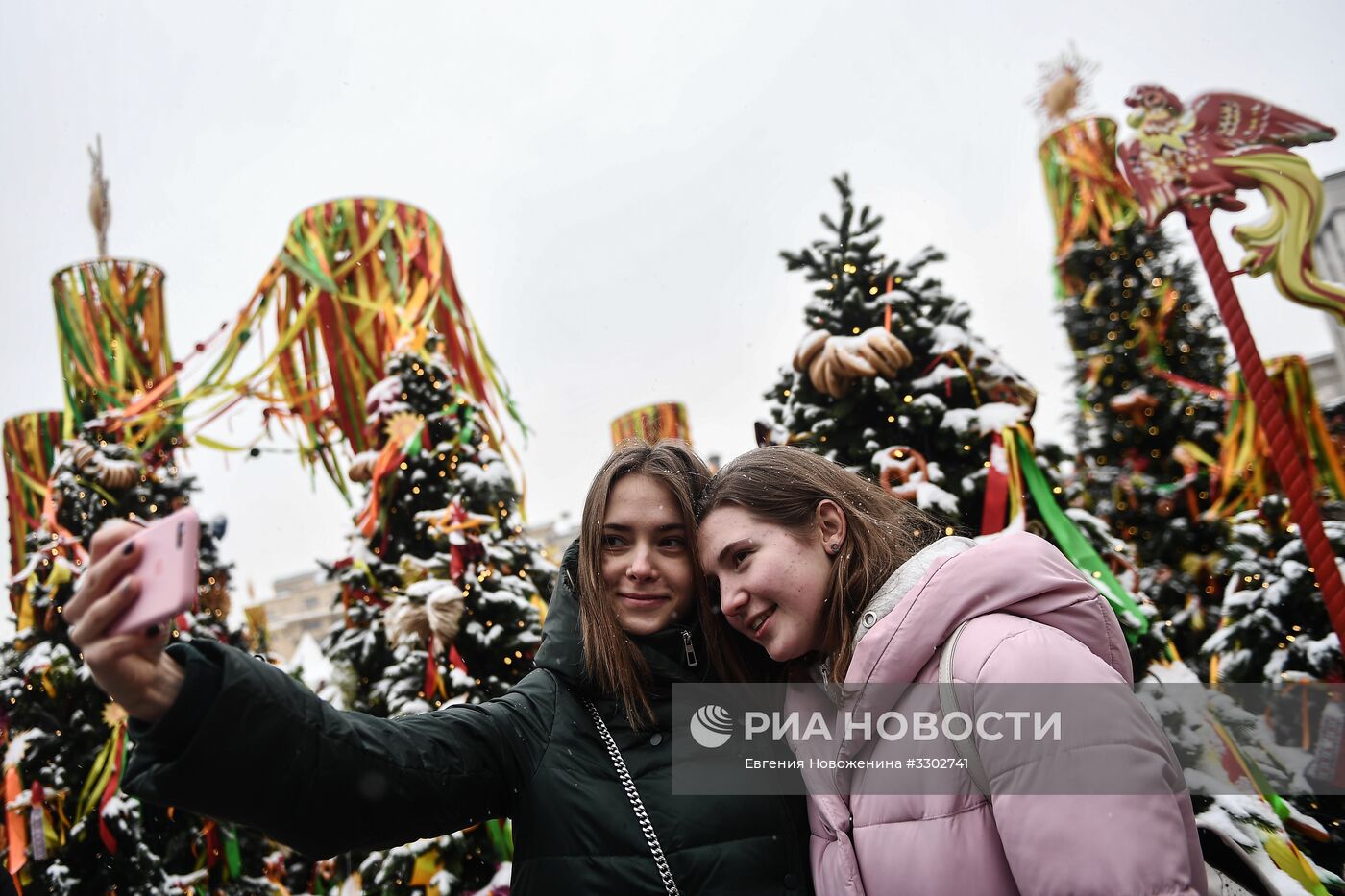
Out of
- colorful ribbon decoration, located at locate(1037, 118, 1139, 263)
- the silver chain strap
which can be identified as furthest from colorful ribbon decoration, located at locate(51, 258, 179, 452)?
colorful ribbon decoration, located at locate(1037, 118, 1139, 263)

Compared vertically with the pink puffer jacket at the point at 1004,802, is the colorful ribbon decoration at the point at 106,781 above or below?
below

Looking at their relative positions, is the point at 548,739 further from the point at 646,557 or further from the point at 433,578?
the point at 433,578

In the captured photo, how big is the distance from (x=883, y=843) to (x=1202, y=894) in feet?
1.70

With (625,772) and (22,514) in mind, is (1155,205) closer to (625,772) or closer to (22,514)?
(625,772)

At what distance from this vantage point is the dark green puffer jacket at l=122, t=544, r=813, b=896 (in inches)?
49.8

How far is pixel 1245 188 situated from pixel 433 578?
550cm

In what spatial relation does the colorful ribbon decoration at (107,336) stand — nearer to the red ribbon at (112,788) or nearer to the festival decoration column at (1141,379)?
the red ribbon at (112,788)

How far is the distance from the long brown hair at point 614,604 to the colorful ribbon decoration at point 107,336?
613cm

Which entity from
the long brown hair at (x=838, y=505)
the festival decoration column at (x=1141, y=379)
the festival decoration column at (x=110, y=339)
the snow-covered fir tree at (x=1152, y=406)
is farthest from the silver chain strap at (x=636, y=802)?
the snow-covered fir tree at (x=1152, y=406)

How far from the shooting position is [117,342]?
695cm

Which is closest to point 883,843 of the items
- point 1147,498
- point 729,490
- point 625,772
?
point 625,772

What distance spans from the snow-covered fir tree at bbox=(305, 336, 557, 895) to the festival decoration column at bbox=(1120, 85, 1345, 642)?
4.40m

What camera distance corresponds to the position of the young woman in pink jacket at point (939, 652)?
4.03 feet

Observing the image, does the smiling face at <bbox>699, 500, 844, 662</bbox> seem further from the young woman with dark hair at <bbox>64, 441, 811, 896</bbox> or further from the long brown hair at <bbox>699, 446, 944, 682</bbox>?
the young woman with dark hair at <bbox>64, 441, 811, 896</bbox>
